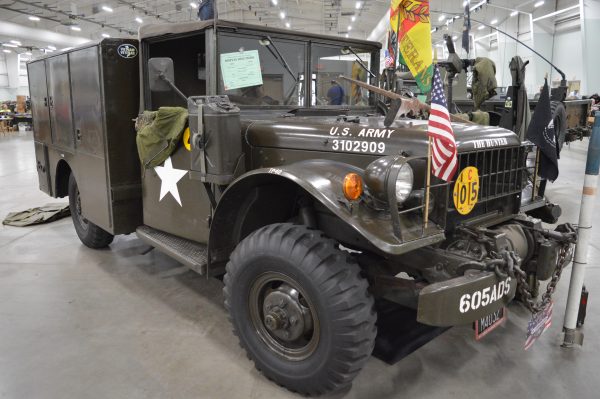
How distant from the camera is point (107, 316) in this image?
11.8ft

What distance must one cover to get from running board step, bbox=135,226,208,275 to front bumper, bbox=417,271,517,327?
1.59 metres

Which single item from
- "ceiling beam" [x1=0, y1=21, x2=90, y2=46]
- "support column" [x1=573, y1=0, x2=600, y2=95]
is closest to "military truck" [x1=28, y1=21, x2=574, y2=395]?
"support column" [x1=573, y1=0, x2=600, y2=95]

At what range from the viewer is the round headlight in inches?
87.7

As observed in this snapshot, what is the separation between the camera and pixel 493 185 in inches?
113

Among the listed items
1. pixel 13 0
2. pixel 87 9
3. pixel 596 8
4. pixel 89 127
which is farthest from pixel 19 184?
pixel 596 8

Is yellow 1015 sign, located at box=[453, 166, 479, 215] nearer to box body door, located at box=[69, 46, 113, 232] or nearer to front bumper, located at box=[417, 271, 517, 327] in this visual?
front bumper, located at box=[417, 271, 517, 327]

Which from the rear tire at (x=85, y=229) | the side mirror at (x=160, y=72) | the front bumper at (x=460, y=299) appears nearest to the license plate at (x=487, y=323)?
the front bumper at (x=460, y=299)

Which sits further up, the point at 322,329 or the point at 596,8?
the point at 596,8

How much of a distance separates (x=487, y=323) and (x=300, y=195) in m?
1.24

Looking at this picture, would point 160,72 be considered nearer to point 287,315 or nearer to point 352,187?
point 352,187

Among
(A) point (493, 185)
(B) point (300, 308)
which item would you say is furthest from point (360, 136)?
(B) point (300, 308)

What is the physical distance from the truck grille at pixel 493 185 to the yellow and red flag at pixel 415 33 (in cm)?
131

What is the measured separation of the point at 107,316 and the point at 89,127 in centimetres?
167

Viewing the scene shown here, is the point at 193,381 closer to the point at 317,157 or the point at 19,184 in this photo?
the point at 317,157
